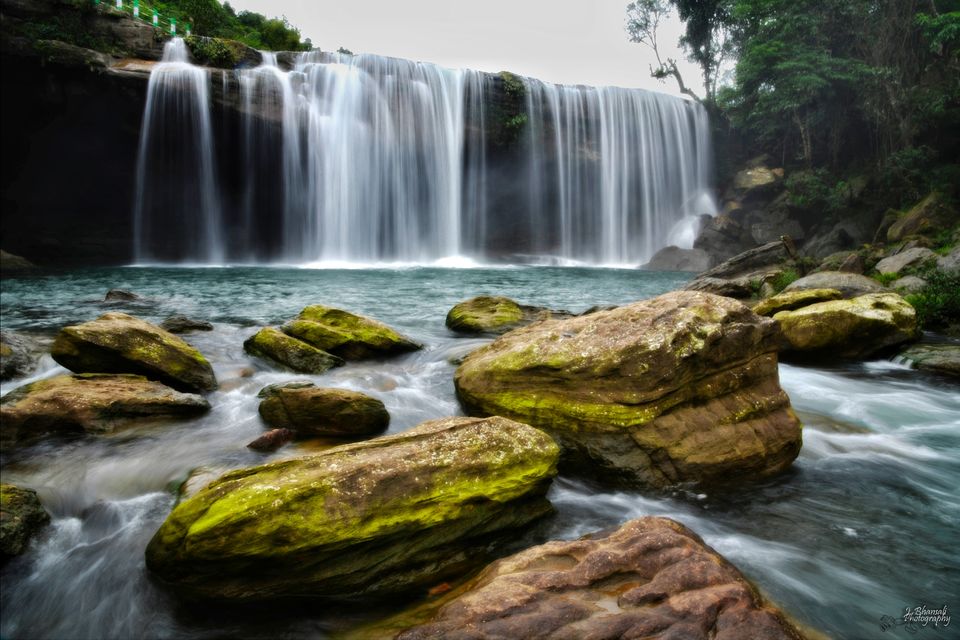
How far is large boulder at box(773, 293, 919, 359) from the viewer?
28.6 feet

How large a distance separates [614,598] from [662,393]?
2461mm

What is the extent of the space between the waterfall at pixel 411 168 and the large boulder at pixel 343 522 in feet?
86.2

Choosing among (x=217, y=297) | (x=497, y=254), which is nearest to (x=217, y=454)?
(x=217, y=297)

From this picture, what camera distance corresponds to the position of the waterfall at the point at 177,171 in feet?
79.9

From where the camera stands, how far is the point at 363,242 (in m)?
29.2

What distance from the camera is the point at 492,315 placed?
10.8m

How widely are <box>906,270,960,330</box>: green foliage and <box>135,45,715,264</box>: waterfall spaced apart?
23395 millimetres

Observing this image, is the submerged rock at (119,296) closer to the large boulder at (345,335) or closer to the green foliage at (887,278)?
the large boulder at (345,335)

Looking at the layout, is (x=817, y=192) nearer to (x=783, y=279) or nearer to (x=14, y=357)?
(x=783, y=279)

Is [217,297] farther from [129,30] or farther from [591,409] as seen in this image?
[129,30]

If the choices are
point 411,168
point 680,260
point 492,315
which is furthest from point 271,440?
point 680,260

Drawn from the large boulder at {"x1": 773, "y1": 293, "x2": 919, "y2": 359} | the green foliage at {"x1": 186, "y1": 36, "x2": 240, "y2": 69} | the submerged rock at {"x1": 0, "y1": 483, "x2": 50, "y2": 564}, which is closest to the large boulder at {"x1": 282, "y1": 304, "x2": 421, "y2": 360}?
the submerged rock at {"x1": 0, "y1": 483, "x2": 50, "y2": 564}

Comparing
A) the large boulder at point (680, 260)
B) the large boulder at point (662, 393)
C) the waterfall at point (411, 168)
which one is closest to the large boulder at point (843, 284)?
the large boulder at point (662, 393)

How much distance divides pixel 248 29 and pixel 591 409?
44.8 metres
